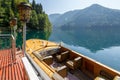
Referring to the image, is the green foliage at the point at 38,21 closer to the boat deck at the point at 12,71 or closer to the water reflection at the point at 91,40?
the water reflection at the point at 91,40

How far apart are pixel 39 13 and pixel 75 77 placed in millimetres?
57965

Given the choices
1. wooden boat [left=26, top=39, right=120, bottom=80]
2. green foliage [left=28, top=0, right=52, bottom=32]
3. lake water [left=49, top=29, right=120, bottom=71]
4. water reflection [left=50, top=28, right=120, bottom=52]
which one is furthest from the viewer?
green foliage [left=28, top=0, right=52, bottom=32]

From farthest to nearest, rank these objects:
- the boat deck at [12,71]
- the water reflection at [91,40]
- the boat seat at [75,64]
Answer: the water reflection at [91,40] → the boat seat at [75,64] → the boat deck at [12,71]

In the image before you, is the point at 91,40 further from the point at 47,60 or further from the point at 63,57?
the point at 47,60

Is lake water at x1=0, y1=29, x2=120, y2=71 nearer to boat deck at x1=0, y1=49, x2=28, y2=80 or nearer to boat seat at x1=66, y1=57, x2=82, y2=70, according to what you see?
boat seat at x1=66, y1=57, x2=82, y2=70

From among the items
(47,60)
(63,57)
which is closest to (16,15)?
(63,57)

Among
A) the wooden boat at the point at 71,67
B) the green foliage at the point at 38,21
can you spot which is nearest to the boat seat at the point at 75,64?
the wooden boat at the point at 71,67

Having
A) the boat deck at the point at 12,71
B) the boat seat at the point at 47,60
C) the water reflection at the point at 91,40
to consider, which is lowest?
the water reflection at the point at 91,40

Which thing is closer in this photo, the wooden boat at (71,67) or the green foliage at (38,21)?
the wooden boat at (71,67)

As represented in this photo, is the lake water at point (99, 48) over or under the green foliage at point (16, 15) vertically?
under

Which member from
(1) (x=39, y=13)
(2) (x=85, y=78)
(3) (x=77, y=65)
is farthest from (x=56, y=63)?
(1) (x=39, y=13)

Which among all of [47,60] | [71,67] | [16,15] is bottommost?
[71,67]

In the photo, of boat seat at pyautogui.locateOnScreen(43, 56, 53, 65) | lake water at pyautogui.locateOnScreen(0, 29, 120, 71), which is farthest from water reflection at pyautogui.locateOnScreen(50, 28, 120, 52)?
boat seat at pyautogui.locateOnScreen(43, 56, 53, 65)

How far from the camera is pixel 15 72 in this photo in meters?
4.07
